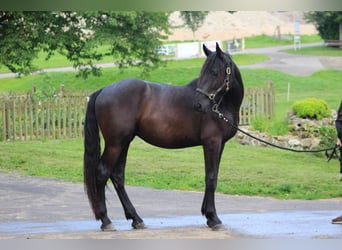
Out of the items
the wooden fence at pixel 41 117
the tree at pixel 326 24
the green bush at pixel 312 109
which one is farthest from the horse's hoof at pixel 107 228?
the tree at pixel 326 24

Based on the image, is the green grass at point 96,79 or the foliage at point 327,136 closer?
the foliage at point 327,136

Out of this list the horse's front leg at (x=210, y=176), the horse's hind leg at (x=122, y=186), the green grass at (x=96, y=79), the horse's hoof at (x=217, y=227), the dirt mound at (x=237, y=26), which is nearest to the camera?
the horse's hoof at (x=217, y=227)

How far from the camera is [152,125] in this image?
30.0ft

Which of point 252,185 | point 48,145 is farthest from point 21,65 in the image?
point 252,185

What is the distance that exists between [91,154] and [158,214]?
1.69 metres

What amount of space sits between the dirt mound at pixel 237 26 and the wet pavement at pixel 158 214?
830 inches

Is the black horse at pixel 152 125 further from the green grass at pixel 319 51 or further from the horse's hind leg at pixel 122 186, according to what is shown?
the green grass at pixel 319 51

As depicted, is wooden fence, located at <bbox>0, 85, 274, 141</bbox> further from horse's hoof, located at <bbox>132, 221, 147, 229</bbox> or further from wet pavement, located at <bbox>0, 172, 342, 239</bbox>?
horse's hoof, located at <bbox>132, 221, 147, 229</bbox>

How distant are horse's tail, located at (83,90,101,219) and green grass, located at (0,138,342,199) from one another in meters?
3.90

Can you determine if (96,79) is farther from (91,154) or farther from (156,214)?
(91,154)

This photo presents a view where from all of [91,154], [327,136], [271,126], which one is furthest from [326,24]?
[91,154]

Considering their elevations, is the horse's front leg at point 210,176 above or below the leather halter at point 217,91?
below

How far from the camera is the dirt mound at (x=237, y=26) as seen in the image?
36.2 metres

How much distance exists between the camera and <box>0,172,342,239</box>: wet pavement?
8789 mm
